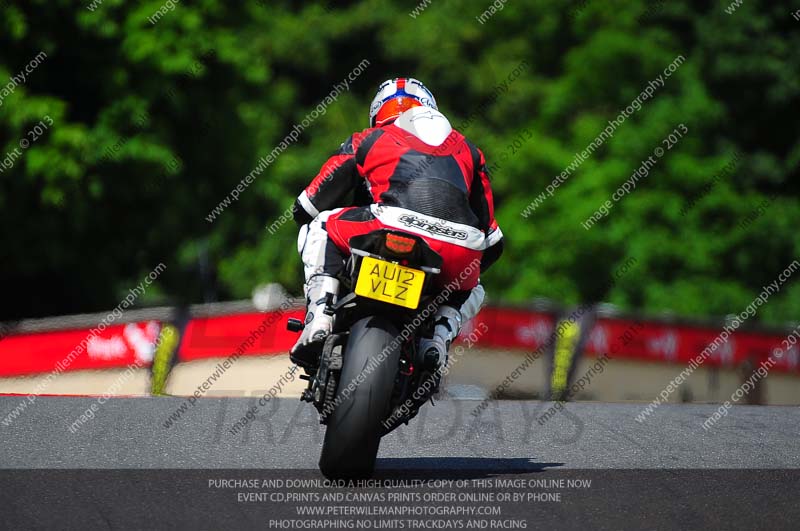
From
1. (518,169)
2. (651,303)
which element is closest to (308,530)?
(651,303)

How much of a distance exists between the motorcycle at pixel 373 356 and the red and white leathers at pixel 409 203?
207 millimetres

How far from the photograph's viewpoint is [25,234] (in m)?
23.9

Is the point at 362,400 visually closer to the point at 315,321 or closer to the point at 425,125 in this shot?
the point at 315,321

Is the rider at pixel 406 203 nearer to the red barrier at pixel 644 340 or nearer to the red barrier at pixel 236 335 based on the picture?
the red barrier at pixel 236 335

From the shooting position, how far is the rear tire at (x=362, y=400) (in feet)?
20.4

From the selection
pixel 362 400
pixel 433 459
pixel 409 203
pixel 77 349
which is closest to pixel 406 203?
pixel 409 203

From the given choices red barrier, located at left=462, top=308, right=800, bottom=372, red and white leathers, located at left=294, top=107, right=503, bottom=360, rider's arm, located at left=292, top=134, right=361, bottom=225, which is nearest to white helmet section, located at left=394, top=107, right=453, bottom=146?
red and white leathers, located at left=294, top=107, right=503, bottom=360

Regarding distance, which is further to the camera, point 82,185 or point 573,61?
point 573,61

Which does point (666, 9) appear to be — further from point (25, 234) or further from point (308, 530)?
point (308, 530)

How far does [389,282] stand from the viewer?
6.37 metres

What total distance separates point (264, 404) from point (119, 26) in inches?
628

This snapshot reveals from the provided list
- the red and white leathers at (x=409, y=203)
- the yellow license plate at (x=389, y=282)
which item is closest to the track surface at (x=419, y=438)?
the red and white leathers at (x=409, y=203)

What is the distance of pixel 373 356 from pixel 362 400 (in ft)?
0.66

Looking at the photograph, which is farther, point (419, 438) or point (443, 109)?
point (443, 109)
